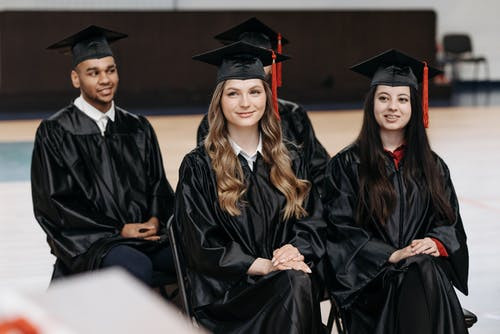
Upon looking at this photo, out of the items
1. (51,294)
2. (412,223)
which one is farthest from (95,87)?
(51,294)

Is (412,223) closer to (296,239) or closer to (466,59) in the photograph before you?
(296,239)

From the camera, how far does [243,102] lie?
3.70 m

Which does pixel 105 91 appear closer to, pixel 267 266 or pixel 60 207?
pixel 60 207

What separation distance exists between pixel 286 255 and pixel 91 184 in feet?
4.32

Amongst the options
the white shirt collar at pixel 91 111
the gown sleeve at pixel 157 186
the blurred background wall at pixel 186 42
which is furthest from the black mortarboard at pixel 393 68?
the blurred background wall at pixel 186 42

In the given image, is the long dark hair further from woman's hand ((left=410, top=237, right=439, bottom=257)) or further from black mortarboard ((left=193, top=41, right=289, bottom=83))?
black mortarboard ((left=193, top=41, right=289, bottom=83))

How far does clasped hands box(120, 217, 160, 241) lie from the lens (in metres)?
4.22

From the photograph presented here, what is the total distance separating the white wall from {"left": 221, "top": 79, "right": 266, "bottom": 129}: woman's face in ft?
37.9

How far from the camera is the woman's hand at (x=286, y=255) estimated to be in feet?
11.3

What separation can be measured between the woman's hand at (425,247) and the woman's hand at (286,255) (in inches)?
18.5

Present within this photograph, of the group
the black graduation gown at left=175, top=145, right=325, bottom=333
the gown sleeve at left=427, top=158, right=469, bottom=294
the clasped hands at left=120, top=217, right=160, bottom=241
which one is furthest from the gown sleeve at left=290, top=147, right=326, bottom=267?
the clasped hands at left=120, top=217, right=160, bottom=241

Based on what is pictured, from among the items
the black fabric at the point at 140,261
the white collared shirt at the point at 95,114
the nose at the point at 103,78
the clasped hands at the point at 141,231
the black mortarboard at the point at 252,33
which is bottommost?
the black fabric at the point at 140,261

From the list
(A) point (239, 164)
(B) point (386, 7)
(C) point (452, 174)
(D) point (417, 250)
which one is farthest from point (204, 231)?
(B) point (386, 7)

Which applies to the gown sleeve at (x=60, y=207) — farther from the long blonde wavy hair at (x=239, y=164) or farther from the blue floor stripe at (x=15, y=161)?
the blue floor stripe at (x=15, y=161)
